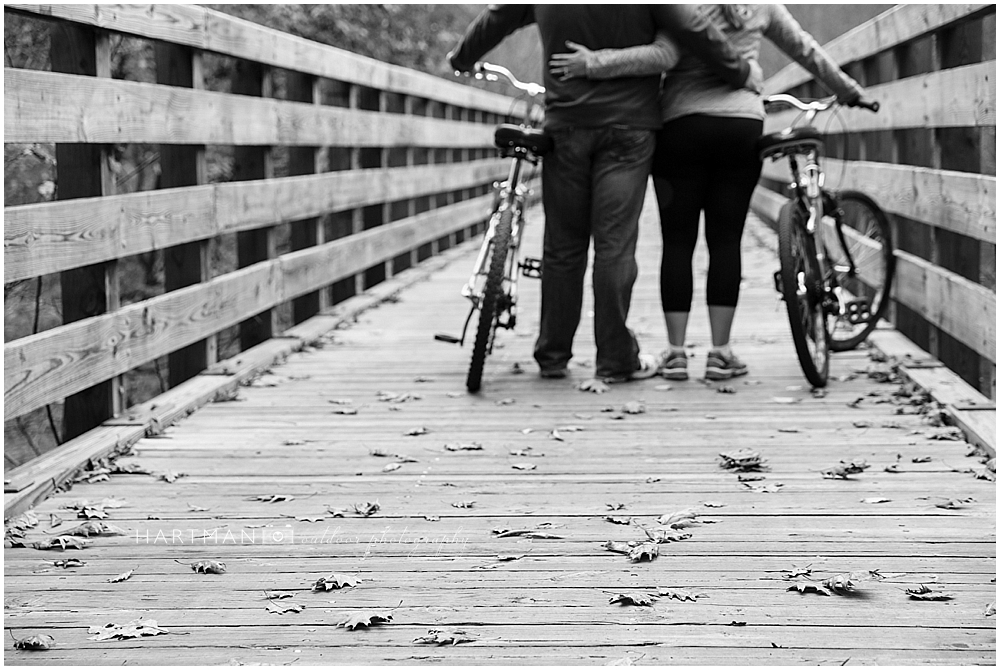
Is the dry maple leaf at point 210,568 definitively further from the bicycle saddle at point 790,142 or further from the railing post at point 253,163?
the railing post at point 253,163

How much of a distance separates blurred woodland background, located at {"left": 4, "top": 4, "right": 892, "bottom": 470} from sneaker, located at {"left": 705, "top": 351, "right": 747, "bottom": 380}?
7.98ft

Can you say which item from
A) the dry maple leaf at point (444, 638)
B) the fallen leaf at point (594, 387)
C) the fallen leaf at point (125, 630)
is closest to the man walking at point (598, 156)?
the fallen leaf at point (594, 387)

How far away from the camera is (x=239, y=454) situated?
4.33 meters

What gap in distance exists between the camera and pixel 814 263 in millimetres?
5469

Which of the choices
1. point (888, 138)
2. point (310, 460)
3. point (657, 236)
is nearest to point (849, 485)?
point (310, 460)

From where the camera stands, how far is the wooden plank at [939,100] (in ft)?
15.8

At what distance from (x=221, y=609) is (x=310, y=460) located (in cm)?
143

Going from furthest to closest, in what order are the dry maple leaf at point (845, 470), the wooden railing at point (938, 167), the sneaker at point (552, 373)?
the sneaker at point (552, 373) → the wooden railing at point (938, 167) → the dry maple leaf at point (845, 470)

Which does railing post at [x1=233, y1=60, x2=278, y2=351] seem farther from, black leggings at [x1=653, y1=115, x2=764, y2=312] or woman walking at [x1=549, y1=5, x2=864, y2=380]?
black leggings at [x1=653, y1=115, x2=764, y2=312]

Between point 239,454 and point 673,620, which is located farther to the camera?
point 239,454

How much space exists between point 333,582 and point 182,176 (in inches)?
112

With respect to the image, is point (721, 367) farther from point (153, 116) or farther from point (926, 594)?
point (926, 594)

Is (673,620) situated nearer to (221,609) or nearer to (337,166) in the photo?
(221,609)

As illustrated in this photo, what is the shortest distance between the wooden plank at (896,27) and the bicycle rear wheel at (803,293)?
93 centimetres
